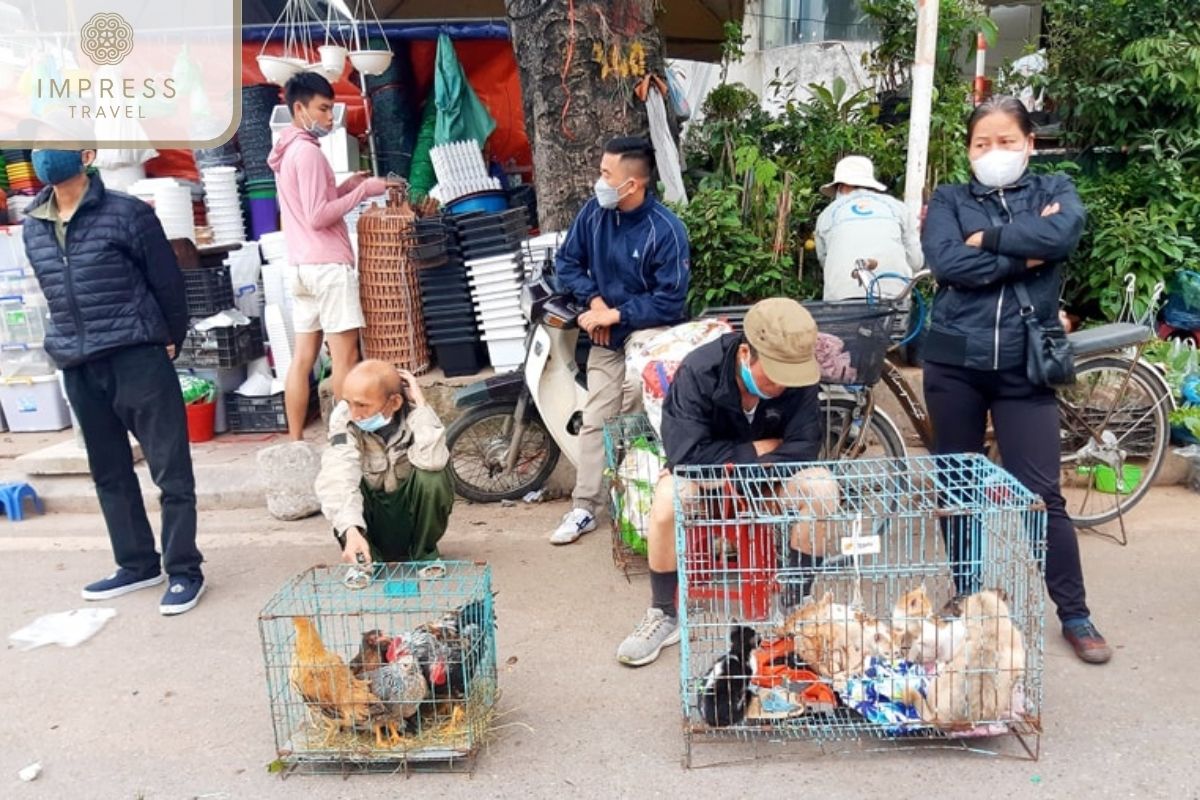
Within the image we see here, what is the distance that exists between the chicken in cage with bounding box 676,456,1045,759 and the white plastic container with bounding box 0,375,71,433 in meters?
5.59

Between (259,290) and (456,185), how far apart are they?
1.62m

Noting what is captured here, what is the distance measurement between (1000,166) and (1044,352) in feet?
2.14

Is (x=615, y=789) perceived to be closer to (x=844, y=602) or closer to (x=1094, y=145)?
(x=844, y=602)

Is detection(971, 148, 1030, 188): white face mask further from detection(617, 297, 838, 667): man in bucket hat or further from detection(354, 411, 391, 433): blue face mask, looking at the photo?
detection(354, 411, 391, 433): blue face mask

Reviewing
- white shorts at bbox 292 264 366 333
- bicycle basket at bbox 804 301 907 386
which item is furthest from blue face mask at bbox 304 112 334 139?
bicycle basket at bbox 804 301 907 386

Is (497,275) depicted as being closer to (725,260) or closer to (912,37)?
(725,260)

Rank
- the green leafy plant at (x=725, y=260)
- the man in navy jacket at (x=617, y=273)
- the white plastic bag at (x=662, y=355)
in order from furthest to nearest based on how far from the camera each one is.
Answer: the green leafy plant at (x=725, y=260)
the man in navy jacket at (x=617, y=273)
the white plastic bag at (x=662, y=355)

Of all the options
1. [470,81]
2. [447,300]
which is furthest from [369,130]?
[447,300]

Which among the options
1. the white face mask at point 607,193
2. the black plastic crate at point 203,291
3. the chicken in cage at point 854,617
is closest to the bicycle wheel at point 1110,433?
the chicken in cage at point 854,617

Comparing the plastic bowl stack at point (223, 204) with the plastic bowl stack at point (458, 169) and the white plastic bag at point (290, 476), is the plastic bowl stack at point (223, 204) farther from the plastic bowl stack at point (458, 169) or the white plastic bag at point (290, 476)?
the white plastic bag at point (290, 476)

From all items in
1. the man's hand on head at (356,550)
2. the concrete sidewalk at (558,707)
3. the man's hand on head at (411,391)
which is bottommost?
the concrete sidewalk at (558,707)

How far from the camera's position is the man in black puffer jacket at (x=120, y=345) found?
382 centimetres

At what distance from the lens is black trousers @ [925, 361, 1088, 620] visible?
324cm

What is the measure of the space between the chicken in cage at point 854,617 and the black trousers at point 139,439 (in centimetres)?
229
